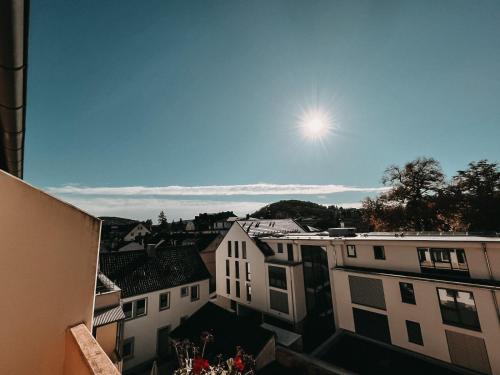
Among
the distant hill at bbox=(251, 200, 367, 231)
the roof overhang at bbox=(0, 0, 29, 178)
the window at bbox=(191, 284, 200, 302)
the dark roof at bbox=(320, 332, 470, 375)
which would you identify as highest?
the distant hill at bbox=(251, 200, 367, 231)

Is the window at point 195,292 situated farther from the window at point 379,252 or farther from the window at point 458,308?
the window at point 458,308

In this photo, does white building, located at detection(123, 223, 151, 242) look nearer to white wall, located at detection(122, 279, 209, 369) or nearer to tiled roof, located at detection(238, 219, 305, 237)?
tiled roof, located at detection(238, 219, 305, 237)

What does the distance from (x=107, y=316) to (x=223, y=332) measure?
8.70 metres

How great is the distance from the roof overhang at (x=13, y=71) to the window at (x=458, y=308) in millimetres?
19938

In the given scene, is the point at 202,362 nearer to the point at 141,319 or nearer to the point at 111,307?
the point at 111,307

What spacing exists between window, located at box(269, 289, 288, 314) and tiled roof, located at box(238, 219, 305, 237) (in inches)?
263

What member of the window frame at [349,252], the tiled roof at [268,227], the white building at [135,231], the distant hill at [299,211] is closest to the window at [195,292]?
the tiled roof at [268,227]

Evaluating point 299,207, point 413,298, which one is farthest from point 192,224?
point 413,298

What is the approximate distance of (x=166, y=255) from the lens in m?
25.1

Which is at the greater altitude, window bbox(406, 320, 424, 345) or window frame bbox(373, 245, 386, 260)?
window frame bbox(373, 245, 386, 260)

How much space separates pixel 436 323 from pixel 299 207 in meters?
90.7

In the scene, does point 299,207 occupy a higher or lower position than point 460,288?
higher

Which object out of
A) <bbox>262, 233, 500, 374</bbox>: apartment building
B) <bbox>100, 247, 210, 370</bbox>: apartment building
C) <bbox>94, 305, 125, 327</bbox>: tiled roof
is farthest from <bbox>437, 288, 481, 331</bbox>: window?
<bbox>100, 247, 210, 370</bbox>: apartment building

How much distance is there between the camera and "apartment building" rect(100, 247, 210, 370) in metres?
19.0
